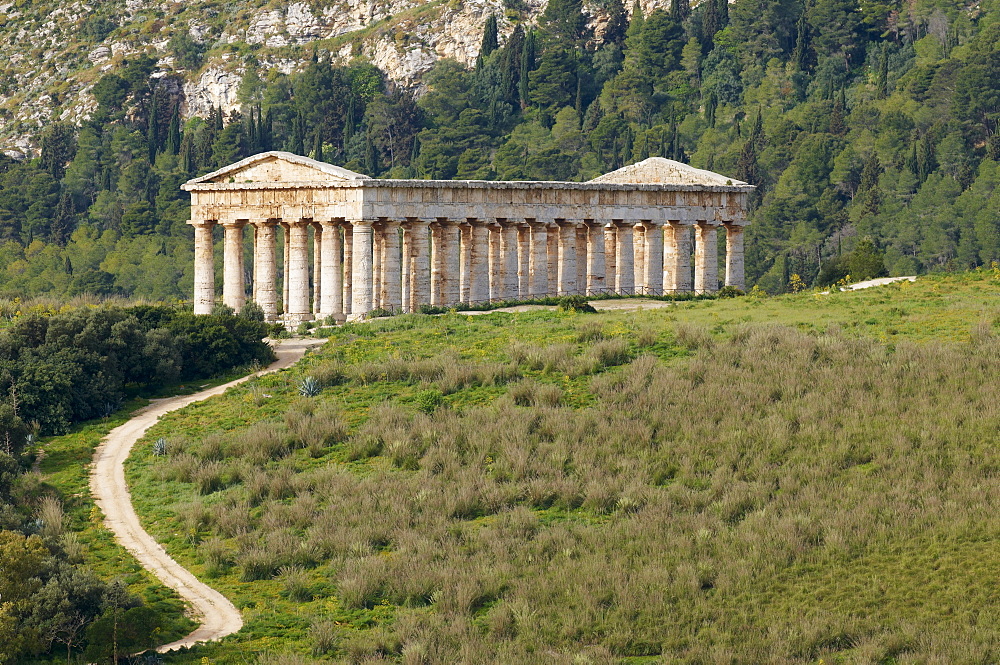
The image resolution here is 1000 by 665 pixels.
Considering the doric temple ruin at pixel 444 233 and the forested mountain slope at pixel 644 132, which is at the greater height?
the forested mountain slope at pixel 644 132

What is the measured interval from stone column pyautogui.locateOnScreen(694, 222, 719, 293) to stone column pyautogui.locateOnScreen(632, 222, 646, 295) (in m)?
2.85

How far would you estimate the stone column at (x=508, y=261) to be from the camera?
274ft

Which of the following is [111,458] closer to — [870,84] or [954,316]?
[954,316]

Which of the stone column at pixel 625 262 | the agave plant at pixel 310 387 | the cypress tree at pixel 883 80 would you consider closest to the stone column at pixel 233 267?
the stone column at pixel 625 262

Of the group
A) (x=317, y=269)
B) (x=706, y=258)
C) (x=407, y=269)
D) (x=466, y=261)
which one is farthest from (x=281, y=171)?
(x=706, y=258)

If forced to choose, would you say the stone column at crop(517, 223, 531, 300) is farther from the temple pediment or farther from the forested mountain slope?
the forested mountain slope

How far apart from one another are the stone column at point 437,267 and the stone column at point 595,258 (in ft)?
25.2

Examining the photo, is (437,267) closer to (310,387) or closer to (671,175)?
(671,175)

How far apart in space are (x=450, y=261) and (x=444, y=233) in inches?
53.6

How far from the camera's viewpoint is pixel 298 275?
82875 mm

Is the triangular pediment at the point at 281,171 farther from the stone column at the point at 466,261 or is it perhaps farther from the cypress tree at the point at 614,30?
the cypress tree at the point at 614,30

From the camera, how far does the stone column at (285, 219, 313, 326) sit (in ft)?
265

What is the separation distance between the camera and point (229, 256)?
8344 cm

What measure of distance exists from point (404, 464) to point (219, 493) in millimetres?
5112
